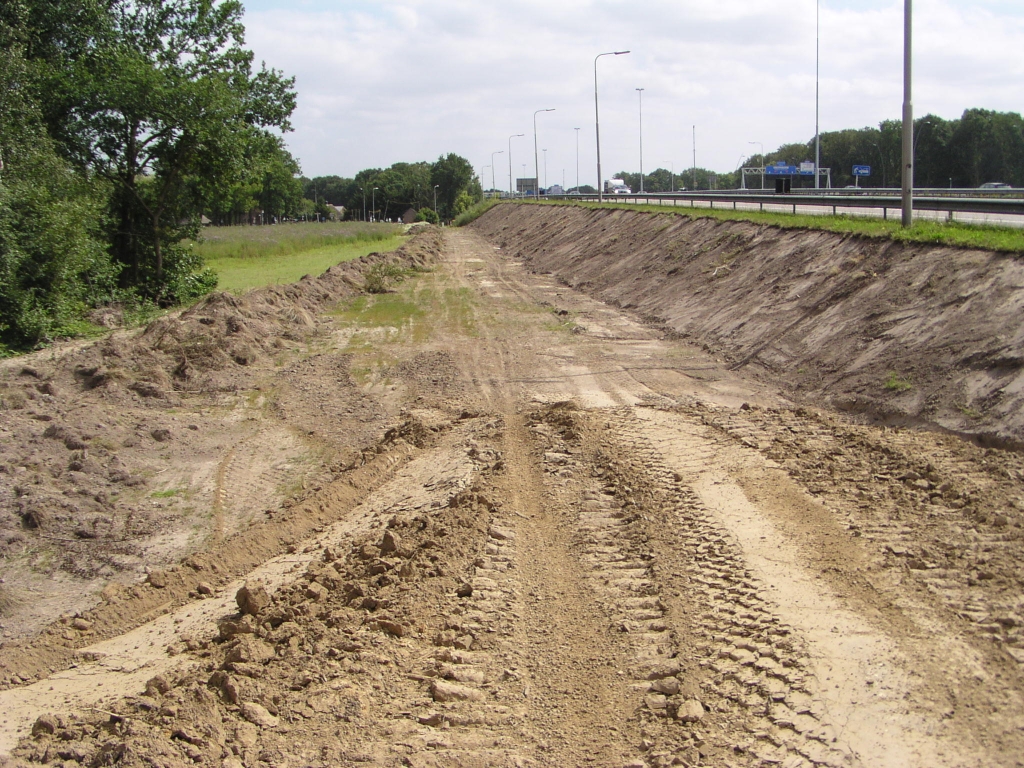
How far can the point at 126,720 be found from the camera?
5133 mm

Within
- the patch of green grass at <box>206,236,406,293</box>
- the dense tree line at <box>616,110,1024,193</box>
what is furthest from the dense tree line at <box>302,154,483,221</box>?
the patch of green grass at <box>206,236,406,293</box>

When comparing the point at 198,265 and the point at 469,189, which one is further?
the point at 469,189

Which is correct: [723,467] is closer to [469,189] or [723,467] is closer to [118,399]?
[118,399]

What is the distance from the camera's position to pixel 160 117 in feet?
75.2

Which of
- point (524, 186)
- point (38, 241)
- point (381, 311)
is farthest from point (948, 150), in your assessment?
point (524, 186)

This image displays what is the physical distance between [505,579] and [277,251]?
42732 millimetres

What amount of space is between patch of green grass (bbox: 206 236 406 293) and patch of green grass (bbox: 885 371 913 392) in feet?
70.3

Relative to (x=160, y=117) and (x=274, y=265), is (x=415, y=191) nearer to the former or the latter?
(x=274, y=265)

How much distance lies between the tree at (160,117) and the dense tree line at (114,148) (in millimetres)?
38

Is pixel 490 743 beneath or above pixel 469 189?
beneath

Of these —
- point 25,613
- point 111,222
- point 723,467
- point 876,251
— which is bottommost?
point 25,613

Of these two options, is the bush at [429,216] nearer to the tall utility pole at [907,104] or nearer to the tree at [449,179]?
the tree at [449,179]

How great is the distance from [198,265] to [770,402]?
2166cm

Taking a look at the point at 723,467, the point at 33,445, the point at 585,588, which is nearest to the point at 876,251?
the point at 723,467
